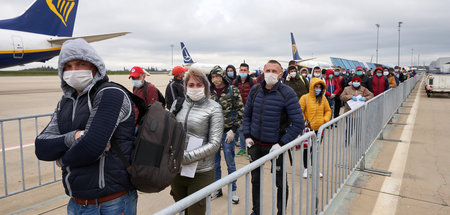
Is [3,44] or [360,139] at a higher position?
[3,44]

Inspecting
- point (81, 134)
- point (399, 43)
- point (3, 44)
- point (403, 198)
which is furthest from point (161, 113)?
point (399, 43)

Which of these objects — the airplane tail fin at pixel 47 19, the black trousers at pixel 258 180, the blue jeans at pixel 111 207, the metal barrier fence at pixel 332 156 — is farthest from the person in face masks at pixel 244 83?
the airplane tail fin at pixel 47 19

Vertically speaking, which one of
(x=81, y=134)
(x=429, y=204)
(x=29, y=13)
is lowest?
(x=429, y=204)

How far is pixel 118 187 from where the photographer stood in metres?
1.79

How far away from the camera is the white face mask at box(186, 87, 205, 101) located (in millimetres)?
2762

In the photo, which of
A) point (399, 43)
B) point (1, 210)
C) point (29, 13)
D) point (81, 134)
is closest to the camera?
point (81, 134)

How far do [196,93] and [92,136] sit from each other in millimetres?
1270

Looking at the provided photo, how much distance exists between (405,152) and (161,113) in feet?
20.3

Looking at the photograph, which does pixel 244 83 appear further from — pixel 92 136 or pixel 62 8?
pixel 62 8

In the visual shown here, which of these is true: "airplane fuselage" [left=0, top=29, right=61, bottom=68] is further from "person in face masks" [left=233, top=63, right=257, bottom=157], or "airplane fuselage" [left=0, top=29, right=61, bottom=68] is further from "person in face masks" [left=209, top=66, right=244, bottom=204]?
"person in face masks" [left=209, top=66, right=244, bottom=204]

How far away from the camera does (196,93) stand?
2.77m

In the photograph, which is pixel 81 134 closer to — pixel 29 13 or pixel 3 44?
pixel 3 44

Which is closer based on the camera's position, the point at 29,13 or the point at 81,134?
the point at 81,134

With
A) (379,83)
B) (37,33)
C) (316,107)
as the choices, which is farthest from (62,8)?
(316,107)
